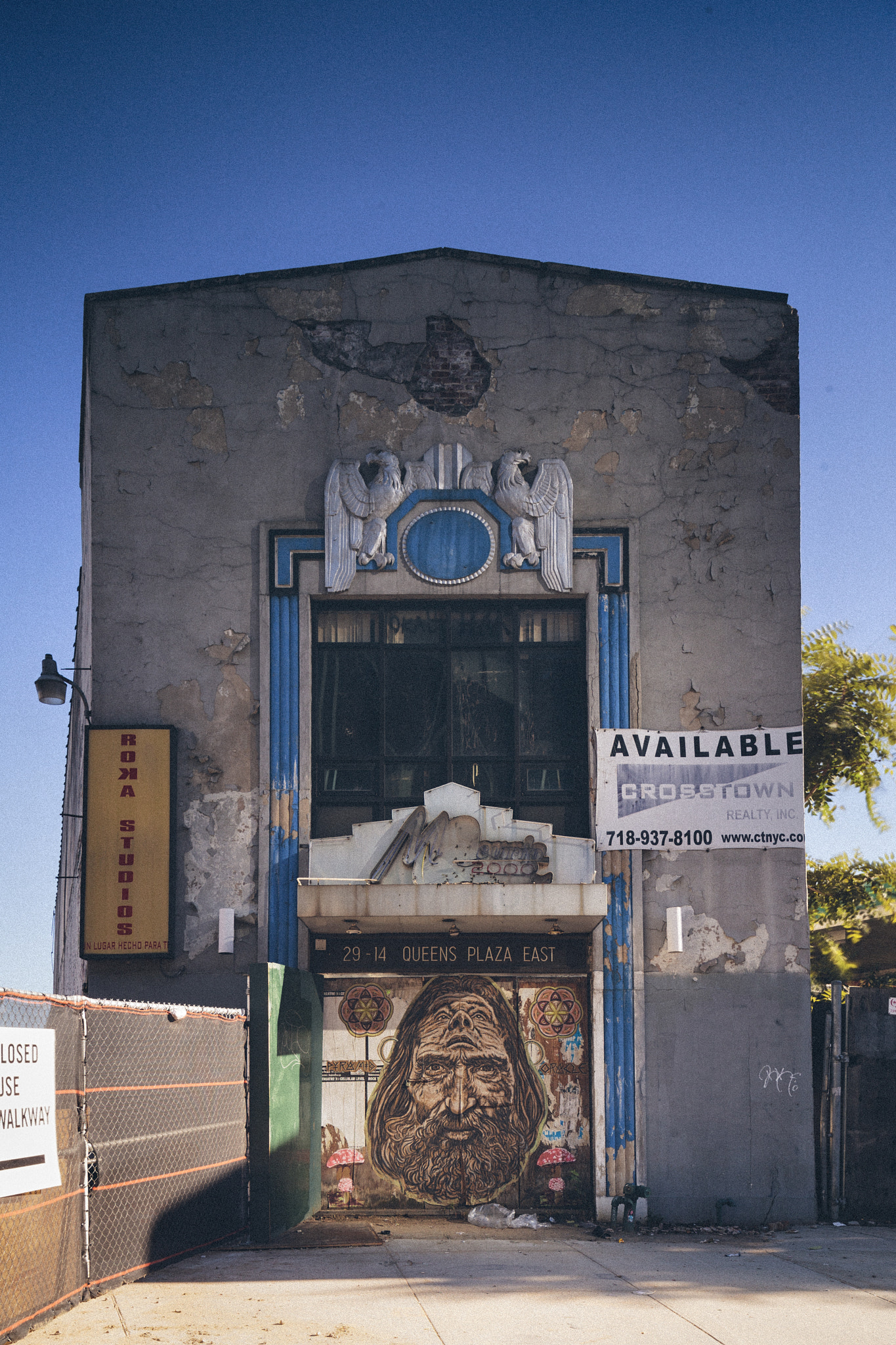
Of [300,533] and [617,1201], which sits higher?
[300,533]

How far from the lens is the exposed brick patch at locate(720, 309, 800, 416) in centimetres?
1405

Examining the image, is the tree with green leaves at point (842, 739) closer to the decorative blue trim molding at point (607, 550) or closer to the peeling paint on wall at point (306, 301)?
the decorative blue trim molding at point (607, 550)

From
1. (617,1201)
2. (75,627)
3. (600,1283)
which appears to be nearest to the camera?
(600,1283)

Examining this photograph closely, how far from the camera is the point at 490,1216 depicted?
12.7 m

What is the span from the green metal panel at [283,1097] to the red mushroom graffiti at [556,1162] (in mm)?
2364

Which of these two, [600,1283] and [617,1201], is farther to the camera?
[617,1201]

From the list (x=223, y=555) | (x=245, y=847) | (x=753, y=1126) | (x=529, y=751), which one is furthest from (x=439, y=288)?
(x=753, y=1126)

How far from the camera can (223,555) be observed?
13.8m

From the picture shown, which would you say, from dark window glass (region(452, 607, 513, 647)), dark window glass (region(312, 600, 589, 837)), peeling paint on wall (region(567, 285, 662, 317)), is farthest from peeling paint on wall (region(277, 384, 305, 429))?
peeling paint on wall (region(567, 285, 662, 317))

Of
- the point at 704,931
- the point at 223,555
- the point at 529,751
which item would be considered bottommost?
the point at 704,931

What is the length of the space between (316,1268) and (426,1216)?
125 inches

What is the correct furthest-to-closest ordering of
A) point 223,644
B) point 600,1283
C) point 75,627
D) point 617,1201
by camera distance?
point 75,627 → point 223,644 → point 617,1201 → point 600,1283

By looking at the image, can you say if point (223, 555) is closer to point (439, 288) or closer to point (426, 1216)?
point (439, 288)

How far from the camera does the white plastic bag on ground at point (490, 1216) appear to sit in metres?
12.6
